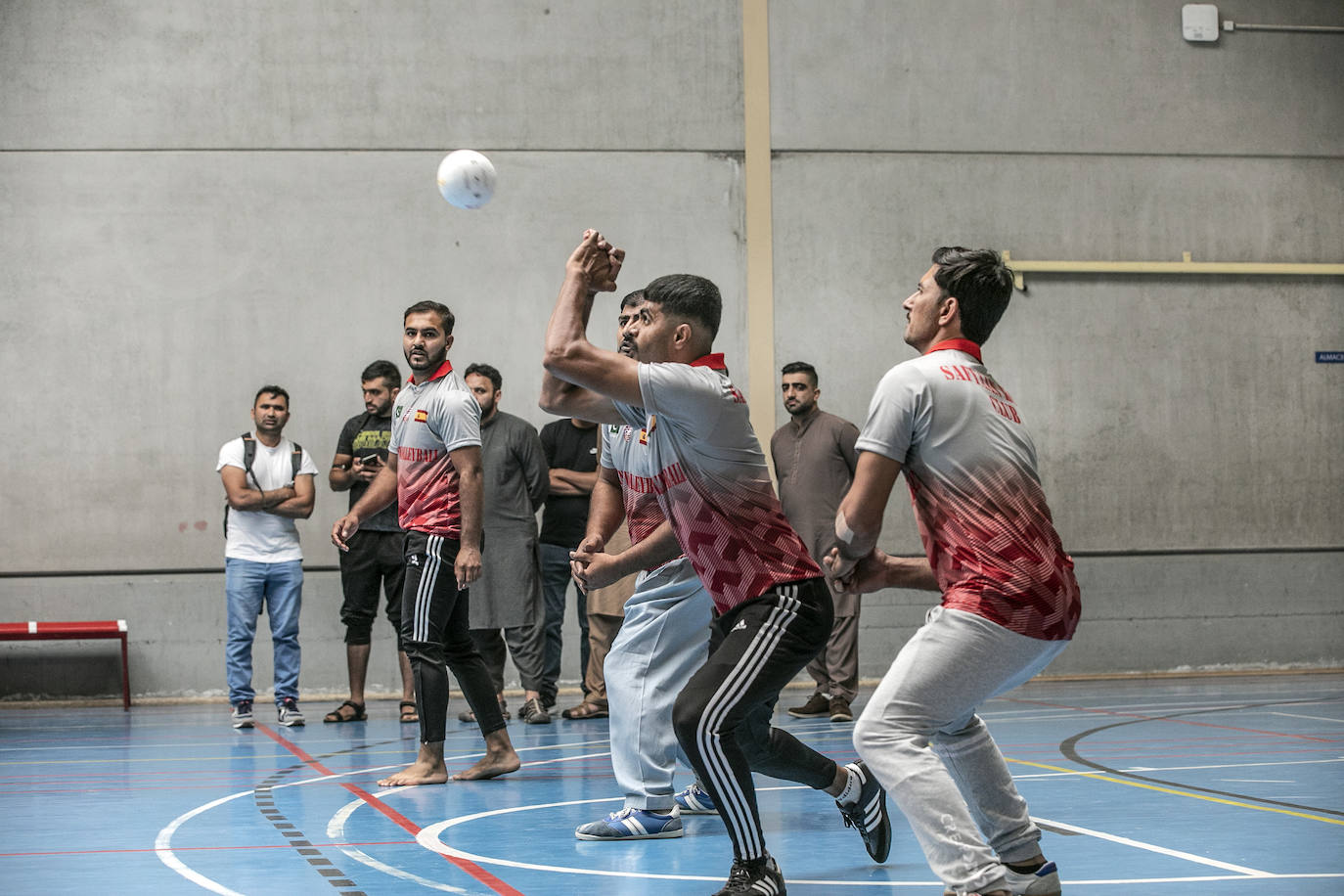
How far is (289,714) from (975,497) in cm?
670

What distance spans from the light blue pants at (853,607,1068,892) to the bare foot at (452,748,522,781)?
3.29 metres

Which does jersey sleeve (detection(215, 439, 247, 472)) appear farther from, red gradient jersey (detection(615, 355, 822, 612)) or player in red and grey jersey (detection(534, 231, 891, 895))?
red gradient jersey (detection(615, 355, 822, 612))

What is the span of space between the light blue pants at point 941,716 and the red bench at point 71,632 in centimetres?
870

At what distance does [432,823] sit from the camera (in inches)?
198

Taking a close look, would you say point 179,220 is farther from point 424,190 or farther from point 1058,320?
point 1058,320

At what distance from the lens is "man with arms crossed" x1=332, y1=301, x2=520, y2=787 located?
6.03 meters

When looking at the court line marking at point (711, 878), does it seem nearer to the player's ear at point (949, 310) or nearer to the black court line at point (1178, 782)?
the black court line at point (1178, 782)

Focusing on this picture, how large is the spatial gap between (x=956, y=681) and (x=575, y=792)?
3.00 meters

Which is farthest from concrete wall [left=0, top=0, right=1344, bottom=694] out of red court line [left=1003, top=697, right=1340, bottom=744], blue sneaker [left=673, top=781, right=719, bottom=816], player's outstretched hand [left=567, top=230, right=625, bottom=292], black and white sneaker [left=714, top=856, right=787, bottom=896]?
black and white sneaker [left=714, top=856, right=787, bottom=896]

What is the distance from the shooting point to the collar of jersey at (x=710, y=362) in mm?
4039

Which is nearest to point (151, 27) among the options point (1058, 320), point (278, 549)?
point (278, 549)

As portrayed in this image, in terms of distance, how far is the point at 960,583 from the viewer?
327 cm

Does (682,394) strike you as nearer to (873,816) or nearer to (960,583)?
(960,583)

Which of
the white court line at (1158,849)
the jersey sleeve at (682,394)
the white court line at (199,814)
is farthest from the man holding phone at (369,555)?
the jersey sleeve at (682,394)
